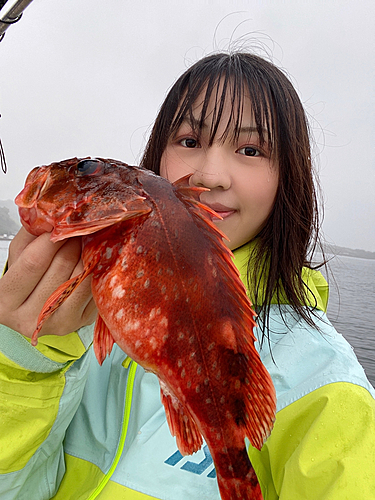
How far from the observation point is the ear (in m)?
→ 1.15

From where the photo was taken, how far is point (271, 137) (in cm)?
209

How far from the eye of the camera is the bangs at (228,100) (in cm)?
199

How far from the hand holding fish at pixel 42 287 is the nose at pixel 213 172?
2.83 ft

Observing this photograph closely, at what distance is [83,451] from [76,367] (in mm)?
613

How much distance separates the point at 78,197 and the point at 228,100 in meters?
1.23

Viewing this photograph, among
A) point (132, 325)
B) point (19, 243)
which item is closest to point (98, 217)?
point (132, 325)

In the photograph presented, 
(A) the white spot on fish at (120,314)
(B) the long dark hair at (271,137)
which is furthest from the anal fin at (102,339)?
(B) the long dark hair at (271,137)

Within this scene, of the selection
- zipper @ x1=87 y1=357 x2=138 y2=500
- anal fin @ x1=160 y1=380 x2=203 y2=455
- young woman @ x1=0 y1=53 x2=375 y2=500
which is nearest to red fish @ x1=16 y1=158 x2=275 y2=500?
anal fin @ x1=160 y1=380 x2=203 y2=455

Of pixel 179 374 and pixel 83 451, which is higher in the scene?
pixel 179 374

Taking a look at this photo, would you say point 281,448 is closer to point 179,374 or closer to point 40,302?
point 179,374

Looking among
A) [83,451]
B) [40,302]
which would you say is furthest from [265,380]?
[83,451]

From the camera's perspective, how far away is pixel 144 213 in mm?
1181

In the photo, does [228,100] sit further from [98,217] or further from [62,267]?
[62,267]

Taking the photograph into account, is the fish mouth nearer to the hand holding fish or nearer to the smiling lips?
the hand holding fish
